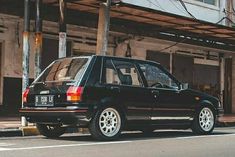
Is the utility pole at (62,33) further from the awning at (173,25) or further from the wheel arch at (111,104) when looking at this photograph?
the wheel arch at (111,104)

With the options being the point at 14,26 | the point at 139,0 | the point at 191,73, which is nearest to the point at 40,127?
the point at 14,26

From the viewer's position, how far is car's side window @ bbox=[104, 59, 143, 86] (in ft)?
37.6

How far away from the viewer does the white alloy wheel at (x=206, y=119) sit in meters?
13.2

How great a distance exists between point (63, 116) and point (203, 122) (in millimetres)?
3956

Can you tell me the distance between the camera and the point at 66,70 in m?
11.4

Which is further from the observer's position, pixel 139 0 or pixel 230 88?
pixel 230 88

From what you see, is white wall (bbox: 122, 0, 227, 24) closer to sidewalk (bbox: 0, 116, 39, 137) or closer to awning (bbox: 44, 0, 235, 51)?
awning (bbox: 44, 0, 235, 51)

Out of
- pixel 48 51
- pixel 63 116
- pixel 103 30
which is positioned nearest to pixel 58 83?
pixel 63 116

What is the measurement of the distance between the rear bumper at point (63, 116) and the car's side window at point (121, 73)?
0.96m

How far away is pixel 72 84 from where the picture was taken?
10.9 meters

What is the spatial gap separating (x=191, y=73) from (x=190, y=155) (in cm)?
1569

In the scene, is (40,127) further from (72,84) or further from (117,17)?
(117,17)

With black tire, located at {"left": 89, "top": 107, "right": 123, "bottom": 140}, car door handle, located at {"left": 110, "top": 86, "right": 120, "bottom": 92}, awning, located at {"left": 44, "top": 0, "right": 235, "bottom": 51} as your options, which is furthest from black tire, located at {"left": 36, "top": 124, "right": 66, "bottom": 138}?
awning, located at {"left": 44, "top": 0, "right": 235, "bottom": 51}

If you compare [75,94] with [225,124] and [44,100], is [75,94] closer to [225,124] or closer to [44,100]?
[44,100]
